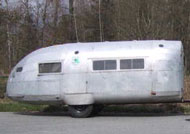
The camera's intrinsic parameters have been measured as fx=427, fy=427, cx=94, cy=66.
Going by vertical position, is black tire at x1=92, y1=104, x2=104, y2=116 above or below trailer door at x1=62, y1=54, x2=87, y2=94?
below

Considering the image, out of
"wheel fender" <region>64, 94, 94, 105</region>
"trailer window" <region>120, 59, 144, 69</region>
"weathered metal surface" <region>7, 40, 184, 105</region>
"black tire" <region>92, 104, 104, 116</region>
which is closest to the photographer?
"weathered metal surface" <region>7, 40, 184, 105</region>

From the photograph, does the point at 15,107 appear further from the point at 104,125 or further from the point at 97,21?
the point at 97,21

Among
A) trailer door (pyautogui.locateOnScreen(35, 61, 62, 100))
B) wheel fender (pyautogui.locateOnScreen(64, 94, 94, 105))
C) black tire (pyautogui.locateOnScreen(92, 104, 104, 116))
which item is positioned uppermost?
trailer door (pyautogui.locateOnScreen(35, 61, 62, 100))

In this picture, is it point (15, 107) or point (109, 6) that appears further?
point (109, 6)

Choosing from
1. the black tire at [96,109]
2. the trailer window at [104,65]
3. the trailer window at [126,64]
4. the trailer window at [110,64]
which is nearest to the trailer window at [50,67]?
the trailer window at [104,65]

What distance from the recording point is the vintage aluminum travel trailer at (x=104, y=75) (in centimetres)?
1430

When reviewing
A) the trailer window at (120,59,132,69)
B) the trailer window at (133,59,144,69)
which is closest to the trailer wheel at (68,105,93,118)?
the trailer window at (120,59,132,69)

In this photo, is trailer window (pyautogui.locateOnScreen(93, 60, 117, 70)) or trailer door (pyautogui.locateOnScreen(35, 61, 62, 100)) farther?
trailer door (pyautogui.locateOnScreen(35, 61, 62, 100))

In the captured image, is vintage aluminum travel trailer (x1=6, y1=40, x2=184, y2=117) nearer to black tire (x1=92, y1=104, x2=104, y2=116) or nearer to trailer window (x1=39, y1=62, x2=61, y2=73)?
trailer window (x1=39, y1=62, x2=61, y2=73)

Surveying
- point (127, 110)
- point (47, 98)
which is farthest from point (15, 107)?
point (127, 110)

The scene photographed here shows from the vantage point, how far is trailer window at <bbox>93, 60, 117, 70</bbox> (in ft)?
47.9

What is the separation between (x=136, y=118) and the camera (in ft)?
48.9

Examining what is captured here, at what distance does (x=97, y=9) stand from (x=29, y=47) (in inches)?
427

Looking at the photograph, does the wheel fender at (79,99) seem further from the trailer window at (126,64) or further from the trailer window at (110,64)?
the trailer window at (126,64)
